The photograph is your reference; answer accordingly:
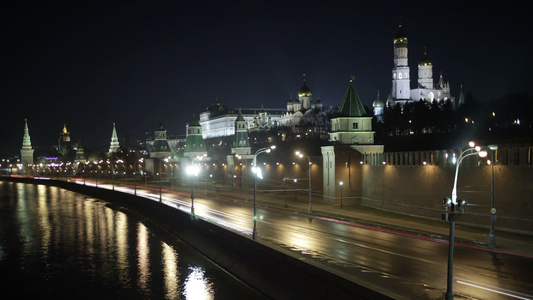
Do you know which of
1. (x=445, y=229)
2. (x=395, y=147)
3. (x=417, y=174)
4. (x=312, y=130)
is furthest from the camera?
(x=312, y=130)

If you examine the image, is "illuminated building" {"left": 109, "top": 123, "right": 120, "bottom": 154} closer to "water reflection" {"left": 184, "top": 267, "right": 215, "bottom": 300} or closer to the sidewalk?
the sidewalk

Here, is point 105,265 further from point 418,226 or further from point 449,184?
point 449,184

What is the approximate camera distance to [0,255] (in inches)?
1259

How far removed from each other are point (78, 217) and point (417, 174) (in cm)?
3409

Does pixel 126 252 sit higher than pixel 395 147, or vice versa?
pixel 395 147

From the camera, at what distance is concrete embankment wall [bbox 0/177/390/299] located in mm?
14662

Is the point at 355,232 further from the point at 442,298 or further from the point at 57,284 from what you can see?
the point at 57,284

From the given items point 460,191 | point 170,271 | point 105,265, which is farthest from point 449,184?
point 105,265

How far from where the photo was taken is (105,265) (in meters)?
27.4

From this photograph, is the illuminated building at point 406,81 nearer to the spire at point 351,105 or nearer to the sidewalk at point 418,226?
the spire at point 351,105

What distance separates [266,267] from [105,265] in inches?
458

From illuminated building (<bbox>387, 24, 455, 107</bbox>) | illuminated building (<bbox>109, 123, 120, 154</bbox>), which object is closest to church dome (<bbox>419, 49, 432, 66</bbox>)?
illuminated building (<bbox>387, 24, 455, 107</bbox>)

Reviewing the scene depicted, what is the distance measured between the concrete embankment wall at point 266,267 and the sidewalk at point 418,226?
13053 mm

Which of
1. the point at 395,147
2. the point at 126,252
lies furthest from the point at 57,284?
the point at 395,147
